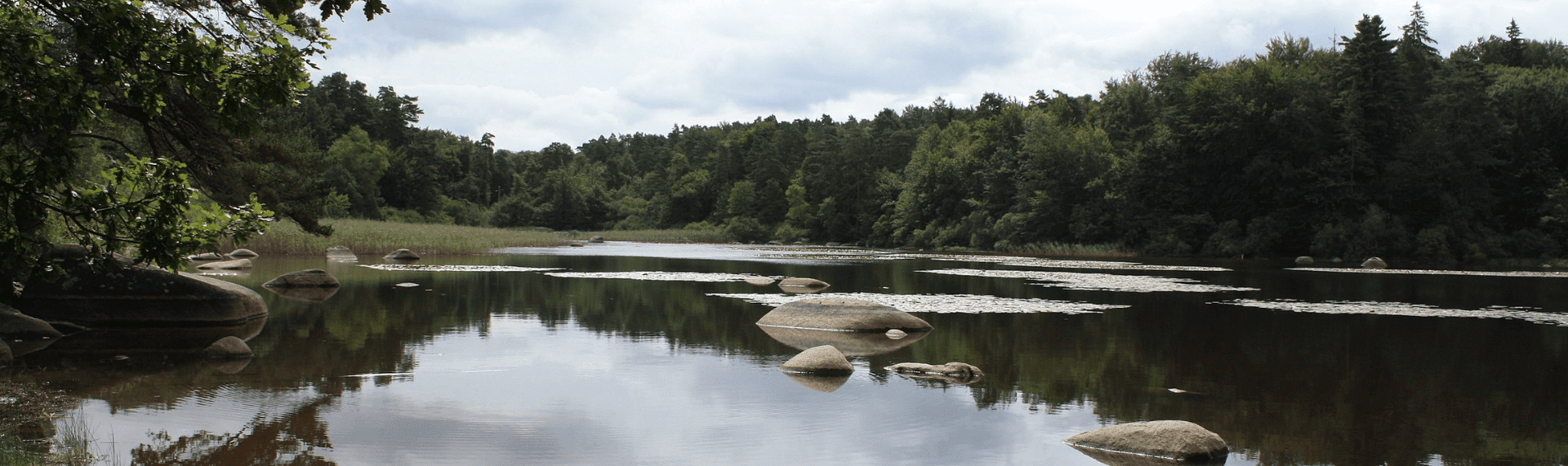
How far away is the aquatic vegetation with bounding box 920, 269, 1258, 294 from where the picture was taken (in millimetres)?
26875

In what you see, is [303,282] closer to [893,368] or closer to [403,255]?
[403,255]

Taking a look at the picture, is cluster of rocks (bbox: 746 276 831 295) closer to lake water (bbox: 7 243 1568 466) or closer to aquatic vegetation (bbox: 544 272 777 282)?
lake water (bbox: 7 243 1568 466)

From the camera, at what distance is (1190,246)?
60.2 metres

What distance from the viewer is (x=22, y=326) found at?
44.1 ft

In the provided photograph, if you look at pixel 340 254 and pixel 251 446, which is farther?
pixel 340 254

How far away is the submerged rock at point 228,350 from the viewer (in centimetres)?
1222

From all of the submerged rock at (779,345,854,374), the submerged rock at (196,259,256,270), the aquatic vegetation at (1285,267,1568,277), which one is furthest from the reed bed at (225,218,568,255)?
the aquatic vegetation at (1285,267,1568,277)

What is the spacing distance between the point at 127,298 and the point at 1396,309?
24998 millimetres

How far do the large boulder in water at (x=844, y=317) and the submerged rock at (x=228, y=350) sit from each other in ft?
26.5

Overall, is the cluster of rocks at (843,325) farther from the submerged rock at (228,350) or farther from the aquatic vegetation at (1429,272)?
the aquatic vegetation at (1429,272)

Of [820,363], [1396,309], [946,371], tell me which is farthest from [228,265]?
[1396,309]

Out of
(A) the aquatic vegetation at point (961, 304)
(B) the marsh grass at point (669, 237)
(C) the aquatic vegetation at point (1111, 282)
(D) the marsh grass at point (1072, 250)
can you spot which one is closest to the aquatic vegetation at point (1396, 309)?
(C) the aquatic vegetation at point (1111, 282)

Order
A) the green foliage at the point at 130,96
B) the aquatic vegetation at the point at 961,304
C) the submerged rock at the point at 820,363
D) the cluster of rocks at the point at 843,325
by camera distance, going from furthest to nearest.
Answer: the aquatic vegetation at the point at 961,304 → the cluster of rocks at the point at 843,325 → the submerged rock at the point at 820,363 → the green foliage at the point at 130,96

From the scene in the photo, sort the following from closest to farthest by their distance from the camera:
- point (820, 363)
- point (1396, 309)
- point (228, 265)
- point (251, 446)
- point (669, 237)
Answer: point (251, 446)
point (820, 363)
point (1396, 309)
point (228, 265)
point (669, 237)
